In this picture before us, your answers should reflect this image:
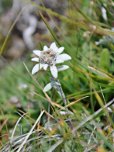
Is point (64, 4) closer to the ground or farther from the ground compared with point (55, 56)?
closer to the ground

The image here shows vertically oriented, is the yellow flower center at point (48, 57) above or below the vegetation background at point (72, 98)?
above

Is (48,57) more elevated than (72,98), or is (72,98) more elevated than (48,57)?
(48,57)

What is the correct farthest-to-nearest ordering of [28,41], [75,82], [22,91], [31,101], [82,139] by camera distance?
[28,41]
[22,91]
[31,101]
[75,82]
[82,139]

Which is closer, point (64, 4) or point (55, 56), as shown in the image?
point (55, 56)

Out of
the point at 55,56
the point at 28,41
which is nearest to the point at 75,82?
the point at 55,56

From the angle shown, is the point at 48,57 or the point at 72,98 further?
the point at 72,98

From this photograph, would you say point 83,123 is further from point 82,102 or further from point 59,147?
point 82,102

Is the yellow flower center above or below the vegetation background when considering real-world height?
above

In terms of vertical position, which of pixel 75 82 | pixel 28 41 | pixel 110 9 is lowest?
pixel 28 41
